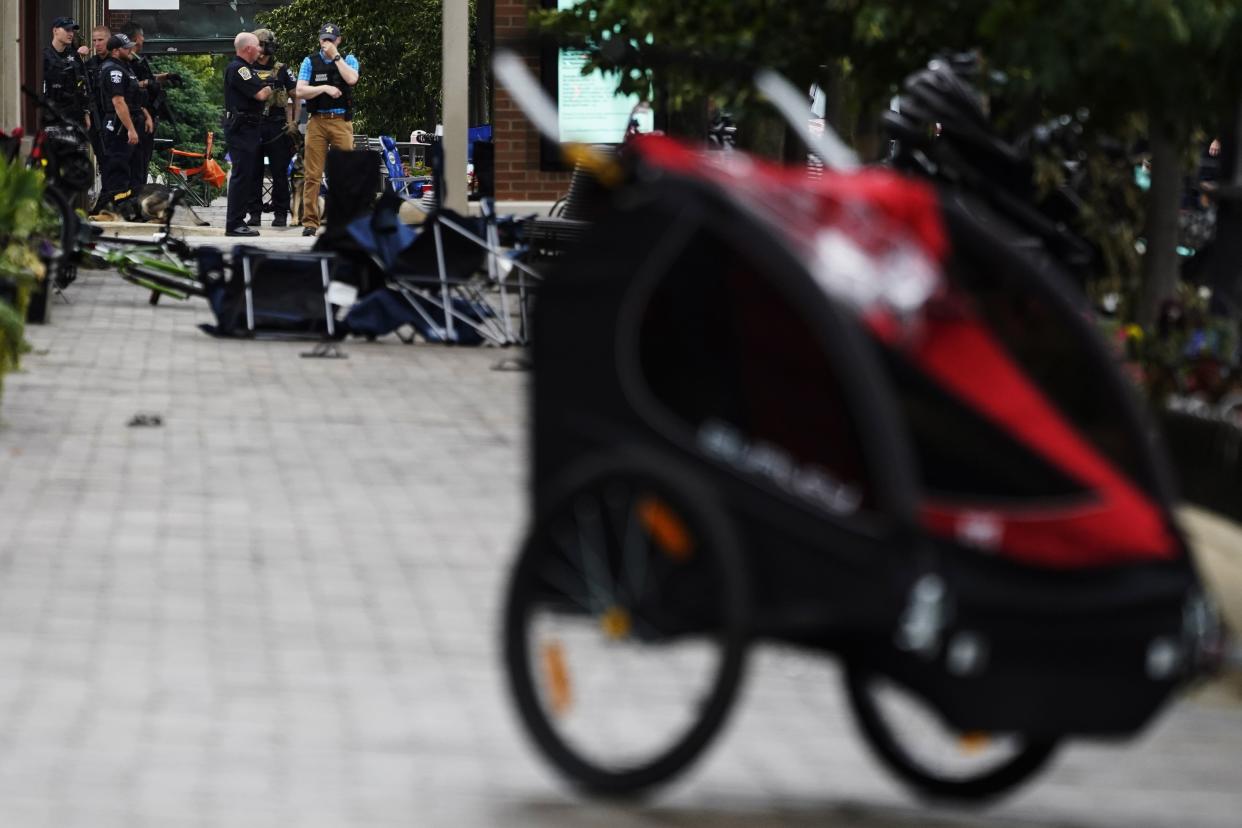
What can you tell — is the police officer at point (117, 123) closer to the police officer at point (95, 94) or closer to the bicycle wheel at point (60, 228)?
the police officer at point (95, 94)

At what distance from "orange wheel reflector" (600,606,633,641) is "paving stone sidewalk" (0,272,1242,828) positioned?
0.38 meters

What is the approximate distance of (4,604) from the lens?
709 cm

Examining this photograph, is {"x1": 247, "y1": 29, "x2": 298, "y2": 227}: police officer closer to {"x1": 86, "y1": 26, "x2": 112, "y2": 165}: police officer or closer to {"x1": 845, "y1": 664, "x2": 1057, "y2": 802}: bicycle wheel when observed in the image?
{"x1": 86, "y1": 26, "x2": 112, "y2": 165}: police officer

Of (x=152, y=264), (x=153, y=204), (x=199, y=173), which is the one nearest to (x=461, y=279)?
(x=152, y=264)

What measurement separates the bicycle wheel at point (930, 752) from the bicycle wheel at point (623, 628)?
47cm

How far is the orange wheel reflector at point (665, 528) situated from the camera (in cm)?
475

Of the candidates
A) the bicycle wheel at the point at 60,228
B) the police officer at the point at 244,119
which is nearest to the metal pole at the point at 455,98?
the police officer at the point at 244,119

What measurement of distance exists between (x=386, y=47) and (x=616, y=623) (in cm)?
5067

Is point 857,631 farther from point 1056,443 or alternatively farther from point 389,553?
point 389,553

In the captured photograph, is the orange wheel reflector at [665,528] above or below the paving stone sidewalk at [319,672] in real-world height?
above

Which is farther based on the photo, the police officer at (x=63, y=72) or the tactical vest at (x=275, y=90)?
the tactical vest at (x=275, y=90)

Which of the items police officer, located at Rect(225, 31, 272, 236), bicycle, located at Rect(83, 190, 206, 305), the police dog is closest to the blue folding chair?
police officer, located at Rect(225, 31, 272, 236)

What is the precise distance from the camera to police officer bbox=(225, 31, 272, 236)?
954 inches

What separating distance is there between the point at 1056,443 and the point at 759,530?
1.91 ft
